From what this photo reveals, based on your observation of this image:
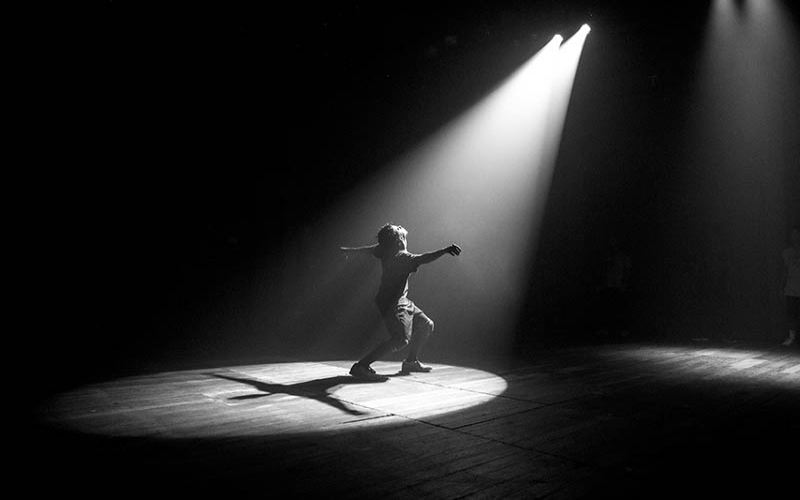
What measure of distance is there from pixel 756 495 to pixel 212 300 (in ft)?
22.5

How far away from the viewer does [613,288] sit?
29.2 feet

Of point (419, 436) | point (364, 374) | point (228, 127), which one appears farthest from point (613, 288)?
point (419, 436)

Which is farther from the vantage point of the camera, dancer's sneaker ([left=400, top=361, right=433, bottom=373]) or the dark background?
the dark background

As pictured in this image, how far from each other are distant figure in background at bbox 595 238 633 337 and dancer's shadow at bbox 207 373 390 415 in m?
5.94

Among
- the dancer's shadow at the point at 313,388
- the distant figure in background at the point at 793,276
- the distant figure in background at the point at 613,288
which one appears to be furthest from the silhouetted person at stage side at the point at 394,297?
the distant figure in background at the point at 793,276

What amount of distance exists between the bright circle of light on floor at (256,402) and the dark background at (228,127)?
3.88 ft

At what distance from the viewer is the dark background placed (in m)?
6.09

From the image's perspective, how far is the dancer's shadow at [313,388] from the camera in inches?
144

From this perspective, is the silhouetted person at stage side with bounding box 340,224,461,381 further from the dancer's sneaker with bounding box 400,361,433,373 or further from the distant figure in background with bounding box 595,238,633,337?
the distant figure in background with bounding box 595,238,633,337

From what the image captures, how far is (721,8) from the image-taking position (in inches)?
346

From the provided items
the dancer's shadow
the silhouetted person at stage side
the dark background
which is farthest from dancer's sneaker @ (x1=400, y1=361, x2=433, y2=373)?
the dark background

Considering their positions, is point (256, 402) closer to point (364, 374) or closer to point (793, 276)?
point (364, 374)

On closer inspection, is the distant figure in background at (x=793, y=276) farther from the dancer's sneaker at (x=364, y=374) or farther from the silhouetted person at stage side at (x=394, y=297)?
the dancer's sneaker at (x=364, y=374)

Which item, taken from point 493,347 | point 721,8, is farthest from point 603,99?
point 493,347
